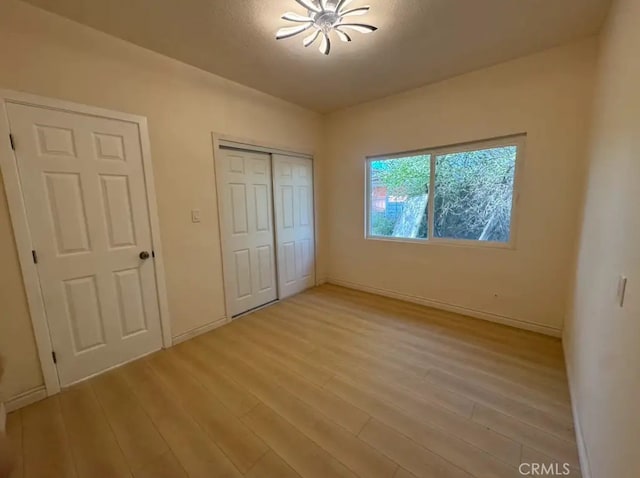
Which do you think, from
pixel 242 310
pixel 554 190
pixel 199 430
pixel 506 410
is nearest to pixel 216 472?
pixel 199 430

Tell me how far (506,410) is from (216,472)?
1703 mm

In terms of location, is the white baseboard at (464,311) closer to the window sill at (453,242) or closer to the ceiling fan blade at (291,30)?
the window sill at (453,242)

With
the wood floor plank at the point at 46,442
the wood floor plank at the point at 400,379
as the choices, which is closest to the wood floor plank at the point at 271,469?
the wood floor plank at the point at 400,379

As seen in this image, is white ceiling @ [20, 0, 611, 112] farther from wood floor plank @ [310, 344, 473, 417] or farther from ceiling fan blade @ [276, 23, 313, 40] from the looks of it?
wood floor plank @ [310, 344, 473, 417]

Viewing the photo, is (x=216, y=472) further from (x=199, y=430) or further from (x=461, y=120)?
(x=461, y=120)

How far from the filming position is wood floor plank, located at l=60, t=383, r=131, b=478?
137 centimetres

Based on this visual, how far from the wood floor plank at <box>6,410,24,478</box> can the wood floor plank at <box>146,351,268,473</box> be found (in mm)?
730

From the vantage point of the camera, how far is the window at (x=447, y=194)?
2701mm

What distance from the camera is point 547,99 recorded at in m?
2.34

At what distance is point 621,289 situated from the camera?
1.08 meters

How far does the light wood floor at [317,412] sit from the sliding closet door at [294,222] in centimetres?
119

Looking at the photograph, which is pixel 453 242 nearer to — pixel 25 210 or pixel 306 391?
pixel 306 391

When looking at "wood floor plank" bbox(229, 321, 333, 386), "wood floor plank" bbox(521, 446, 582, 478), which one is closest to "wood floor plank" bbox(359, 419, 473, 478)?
"wood floor plank" bbox(521, 446, 582, 478)

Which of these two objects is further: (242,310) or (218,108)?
(242,310)
